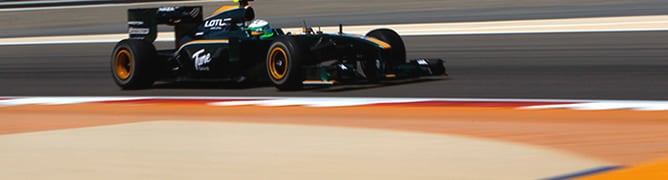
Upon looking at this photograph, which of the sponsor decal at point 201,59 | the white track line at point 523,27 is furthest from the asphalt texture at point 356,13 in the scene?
the sponsor decal at point 201,59

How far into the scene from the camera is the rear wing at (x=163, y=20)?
1148cm

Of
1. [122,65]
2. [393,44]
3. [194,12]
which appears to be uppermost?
[194,12]

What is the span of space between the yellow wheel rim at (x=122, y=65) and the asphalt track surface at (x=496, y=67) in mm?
166

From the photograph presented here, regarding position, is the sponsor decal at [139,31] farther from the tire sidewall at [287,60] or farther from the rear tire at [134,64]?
the tire sidewall at [287,60]

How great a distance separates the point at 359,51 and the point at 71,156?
4.41m

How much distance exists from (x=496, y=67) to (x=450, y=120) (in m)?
4.15

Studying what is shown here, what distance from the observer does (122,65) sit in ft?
37.5

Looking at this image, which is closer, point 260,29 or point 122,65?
point 260,29

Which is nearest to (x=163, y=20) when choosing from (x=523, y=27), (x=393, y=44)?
(x=393, y=44)

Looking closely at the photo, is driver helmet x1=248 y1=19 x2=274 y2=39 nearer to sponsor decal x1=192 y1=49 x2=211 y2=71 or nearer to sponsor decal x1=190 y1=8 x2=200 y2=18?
sponsor decal x1=192 y1=49 x2=211 y2=71

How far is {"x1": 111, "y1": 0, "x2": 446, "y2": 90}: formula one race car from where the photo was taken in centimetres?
1014

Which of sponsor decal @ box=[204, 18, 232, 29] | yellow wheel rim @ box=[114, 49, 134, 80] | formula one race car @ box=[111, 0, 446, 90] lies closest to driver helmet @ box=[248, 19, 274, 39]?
formula one race car @ box=[111, 0, 446, 90]

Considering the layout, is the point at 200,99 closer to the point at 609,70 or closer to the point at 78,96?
the point at 78,96

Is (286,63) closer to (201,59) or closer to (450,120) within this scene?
(201,59)
